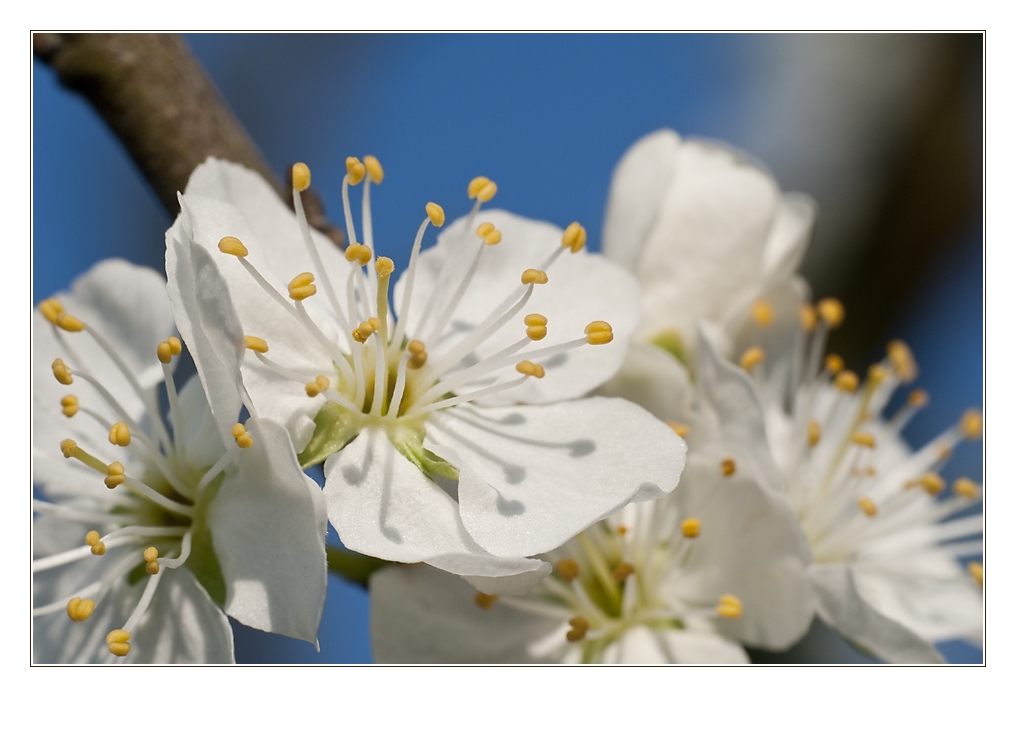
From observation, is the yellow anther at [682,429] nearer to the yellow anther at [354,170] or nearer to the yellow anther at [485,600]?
the yellow anther at [485,600]

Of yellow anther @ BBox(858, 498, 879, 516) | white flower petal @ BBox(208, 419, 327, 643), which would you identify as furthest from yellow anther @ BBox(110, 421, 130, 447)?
yellow anther @ BBox(858, 498, 879, 516)

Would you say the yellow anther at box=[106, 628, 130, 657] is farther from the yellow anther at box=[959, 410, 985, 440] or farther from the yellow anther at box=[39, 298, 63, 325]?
A: the yellow anther at box=[959, 410, 985, 440]

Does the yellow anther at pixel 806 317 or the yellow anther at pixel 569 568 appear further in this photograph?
the yellow anther at pixel 806 317

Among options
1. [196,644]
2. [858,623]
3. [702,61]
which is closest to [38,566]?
[196,644]

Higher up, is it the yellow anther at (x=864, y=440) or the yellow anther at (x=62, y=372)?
the yellow anther at (x=62, y=372)

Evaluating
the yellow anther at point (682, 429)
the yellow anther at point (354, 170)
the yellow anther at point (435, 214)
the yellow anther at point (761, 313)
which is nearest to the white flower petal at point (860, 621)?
the yellow anther at point (682, 429)

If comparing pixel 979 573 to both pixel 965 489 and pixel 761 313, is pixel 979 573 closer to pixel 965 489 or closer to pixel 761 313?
pixel 965 489

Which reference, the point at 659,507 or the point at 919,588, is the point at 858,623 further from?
the point at 919,588
